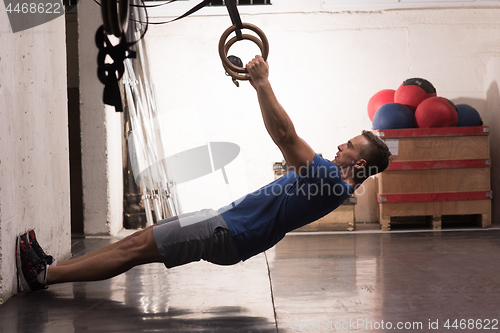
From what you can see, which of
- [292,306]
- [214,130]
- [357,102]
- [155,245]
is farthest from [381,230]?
[155,245]

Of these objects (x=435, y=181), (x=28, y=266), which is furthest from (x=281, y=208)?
(x=435, y=181)

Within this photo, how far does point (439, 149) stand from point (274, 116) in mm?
3642

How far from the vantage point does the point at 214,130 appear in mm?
5738

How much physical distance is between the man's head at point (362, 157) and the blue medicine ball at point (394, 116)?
268cm

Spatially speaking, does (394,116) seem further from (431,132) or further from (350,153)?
(350,153)

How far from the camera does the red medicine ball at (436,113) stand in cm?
490

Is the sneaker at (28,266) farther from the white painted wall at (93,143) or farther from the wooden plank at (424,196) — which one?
the wooden plank at (424,196)

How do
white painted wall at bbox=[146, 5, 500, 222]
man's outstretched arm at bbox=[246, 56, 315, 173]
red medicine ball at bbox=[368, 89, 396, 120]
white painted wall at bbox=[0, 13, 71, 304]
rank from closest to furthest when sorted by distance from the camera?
1. man's outstretched arm at bbox=[246, 56, 315, 173]
2. white painted wall at bbox=[0, 13, 71, 304]
3. red medicine ball at bbox=[368, 89, 396, 120]
4. white painted wall at bbox=[146, 5, 500, 222]

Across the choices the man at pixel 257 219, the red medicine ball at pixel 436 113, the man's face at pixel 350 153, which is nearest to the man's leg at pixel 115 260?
the man at pixel 257 219

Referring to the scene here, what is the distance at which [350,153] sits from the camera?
247 cm

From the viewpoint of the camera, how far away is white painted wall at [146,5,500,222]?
5652mm

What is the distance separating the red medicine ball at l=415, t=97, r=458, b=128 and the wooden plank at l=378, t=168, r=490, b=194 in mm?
580

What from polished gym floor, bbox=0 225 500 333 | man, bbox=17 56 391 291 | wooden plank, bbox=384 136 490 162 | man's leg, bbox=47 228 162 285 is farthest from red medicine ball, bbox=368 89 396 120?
man's leg, bbox=47 228 162 285

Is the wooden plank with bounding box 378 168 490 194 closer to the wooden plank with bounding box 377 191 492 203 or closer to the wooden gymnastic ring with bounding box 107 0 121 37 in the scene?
the wooden plank with bounding box 377 191 492 203
